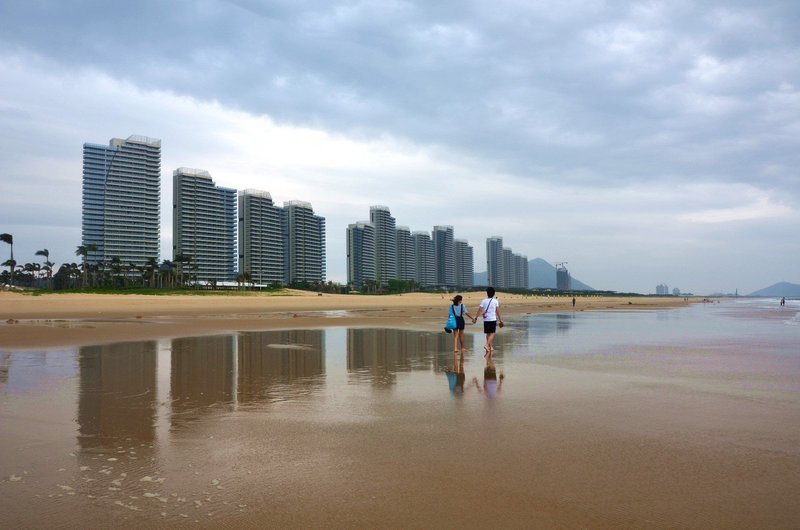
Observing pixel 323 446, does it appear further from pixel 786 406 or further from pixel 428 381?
pixel 786 406

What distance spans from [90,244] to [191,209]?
23.2 metres

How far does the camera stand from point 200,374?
1058cm

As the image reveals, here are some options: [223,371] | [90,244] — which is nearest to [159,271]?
[90,244]

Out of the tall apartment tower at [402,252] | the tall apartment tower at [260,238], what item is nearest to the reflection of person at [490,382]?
the tall apartment tower at [260,238]

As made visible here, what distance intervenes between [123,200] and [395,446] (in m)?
130

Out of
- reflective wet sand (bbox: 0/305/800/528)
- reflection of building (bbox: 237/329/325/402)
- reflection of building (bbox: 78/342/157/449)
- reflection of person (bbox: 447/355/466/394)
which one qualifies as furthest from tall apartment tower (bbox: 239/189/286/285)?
reflective wet sand (bbox: 0/305/800/528)

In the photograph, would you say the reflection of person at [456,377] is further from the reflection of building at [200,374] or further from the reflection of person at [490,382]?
the reflection of building at [200,374]

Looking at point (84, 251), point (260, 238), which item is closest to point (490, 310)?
point (84, 251)

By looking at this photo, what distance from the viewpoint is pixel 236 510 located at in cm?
394

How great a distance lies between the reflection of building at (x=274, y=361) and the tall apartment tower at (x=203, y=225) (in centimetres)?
11159

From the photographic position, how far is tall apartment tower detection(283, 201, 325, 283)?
151000mm

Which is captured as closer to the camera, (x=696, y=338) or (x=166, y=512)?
(x=166, y=512)

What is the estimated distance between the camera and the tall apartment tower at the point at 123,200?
117 metres

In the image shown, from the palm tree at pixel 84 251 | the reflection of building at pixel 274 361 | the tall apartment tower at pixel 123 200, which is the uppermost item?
the tall apartment tower at pixel 123 200
